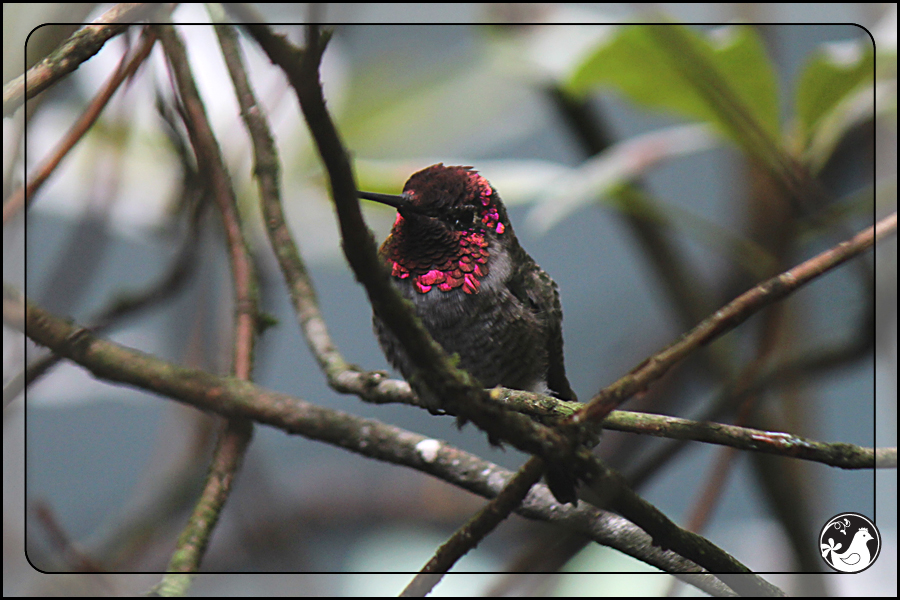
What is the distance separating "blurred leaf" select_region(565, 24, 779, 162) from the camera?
1075 millimetres

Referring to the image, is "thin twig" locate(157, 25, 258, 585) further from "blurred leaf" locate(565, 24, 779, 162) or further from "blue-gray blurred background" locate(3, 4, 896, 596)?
"blurred leaf" locate(565, 24, 779, 162)

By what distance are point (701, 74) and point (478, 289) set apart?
1.57 feet

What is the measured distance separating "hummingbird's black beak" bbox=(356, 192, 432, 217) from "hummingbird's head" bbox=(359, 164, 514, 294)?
13 millimetres

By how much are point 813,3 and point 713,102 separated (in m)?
0.23

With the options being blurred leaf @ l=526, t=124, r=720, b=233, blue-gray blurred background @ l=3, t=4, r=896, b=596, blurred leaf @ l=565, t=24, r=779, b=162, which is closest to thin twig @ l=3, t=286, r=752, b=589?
blue-gray blurred background @ l=3, t=4, r=896, b=596

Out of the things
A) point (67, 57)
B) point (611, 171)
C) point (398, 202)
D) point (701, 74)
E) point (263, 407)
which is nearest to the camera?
point (67, 57)

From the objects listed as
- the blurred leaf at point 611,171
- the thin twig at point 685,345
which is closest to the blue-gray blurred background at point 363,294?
the blurred leaf at point 611,171

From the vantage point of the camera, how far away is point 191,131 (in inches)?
40.7

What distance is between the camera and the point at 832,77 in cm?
107

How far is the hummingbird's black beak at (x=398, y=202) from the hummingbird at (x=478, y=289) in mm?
37

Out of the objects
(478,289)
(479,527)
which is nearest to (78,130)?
(478,289)

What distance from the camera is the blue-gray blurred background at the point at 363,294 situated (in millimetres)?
956

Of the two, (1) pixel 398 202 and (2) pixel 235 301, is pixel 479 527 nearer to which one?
(1) pixel 398 202

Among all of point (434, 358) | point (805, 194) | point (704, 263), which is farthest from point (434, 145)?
point (434, 358)
